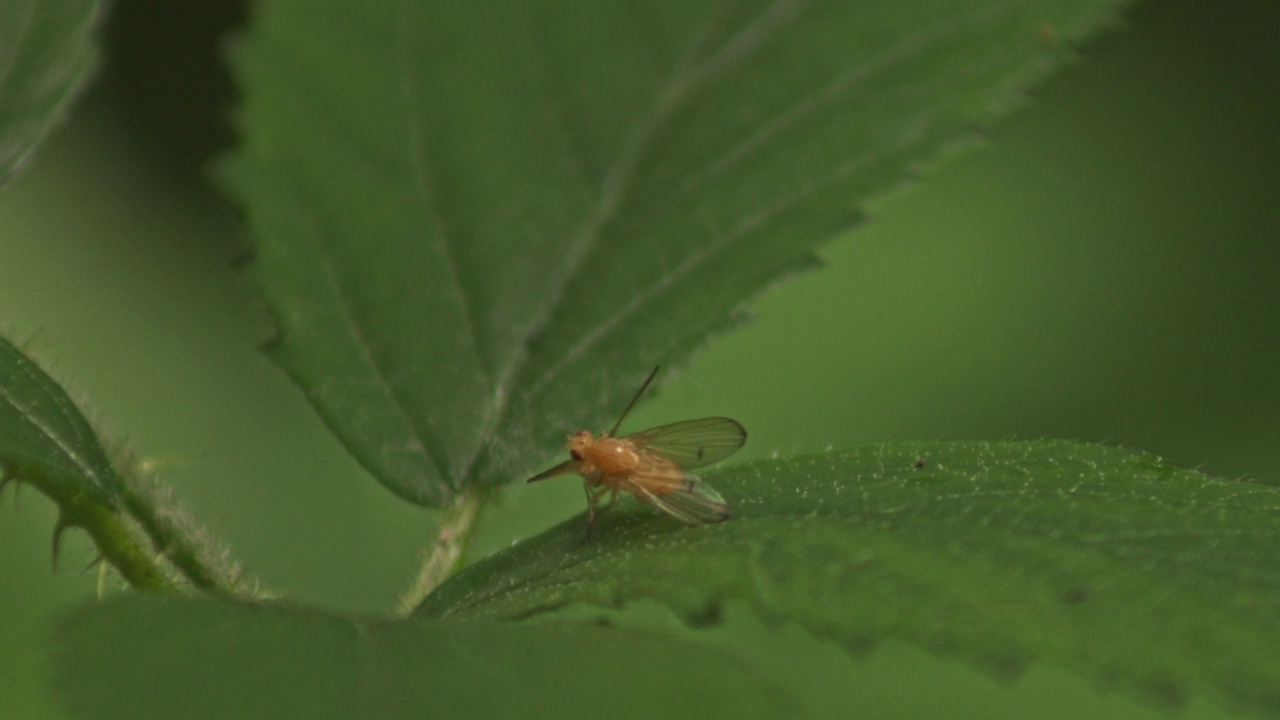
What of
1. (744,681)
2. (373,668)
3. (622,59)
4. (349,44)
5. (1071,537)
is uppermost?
(349,44)

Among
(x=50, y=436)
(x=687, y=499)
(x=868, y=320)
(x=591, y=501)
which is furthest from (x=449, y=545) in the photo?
(x=868, y=320)

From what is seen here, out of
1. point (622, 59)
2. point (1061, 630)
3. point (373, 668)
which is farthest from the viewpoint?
point (622, 59)

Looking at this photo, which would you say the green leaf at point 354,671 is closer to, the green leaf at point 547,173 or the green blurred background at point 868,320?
the green leaf at point 547,173

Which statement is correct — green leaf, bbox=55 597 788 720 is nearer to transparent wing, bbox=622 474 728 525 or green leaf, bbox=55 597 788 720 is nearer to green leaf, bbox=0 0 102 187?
transparent wing, bbox=622 474 728 525

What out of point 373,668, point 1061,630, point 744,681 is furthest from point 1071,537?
point 373,668

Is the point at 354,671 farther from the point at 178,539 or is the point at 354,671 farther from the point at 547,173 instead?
the point at 547,173

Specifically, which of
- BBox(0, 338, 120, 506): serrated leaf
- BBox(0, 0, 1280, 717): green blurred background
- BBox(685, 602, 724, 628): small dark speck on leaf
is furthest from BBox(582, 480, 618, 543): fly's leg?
BBox(0, 0, 1280, 717): green blurred background

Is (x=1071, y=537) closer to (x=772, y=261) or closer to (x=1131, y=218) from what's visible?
(x=772, y=261)

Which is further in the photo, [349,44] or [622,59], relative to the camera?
[622,59]
